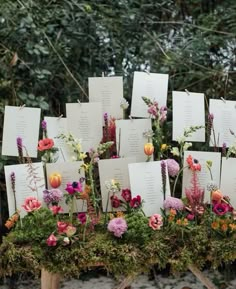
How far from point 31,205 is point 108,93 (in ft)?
1.56

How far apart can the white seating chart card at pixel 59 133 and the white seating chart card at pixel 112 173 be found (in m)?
0.15

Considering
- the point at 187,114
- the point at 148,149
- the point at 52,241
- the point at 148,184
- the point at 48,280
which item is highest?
Answer: the point at 187,114

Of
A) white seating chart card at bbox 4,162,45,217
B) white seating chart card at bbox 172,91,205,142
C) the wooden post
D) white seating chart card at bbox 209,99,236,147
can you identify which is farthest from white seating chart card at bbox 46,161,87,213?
white seating chart card at bbox 209,99,236,147

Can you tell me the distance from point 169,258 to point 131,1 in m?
1.32

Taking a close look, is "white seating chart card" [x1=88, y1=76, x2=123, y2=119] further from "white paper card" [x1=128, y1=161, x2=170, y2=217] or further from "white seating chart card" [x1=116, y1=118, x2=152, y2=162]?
"white paper card" [x1=128, y1=161, x2=170, y2=217]

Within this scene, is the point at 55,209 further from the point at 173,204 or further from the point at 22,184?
the point at 173,204

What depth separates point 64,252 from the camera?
1.31 metres

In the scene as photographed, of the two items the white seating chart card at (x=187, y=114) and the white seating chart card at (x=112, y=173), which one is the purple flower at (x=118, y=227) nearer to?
the white seating chart card at (x=112, y=173)

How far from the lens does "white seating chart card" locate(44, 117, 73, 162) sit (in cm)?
158

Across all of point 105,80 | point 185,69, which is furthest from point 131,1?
point 105,80

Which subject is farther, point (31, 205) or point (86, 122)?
point (86, 122)

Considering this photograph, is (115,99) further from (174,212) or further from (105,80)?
(174,212)

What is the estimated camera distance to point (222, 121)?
1607mm

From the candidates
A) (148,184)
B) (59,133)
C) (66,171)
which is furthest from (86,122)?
(148,184)
